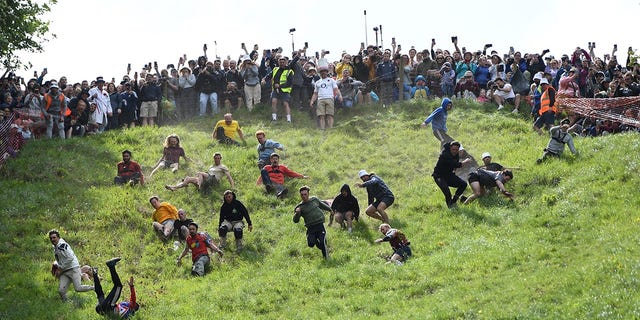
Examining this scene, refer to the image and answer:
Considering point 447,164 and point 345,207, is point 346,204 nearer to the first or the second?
point 345,207

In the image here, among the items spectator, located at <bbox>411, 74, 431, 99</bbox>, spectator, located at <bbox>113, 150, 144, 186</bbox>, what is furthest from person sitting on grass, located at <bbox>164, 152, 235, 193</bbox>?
spectator, located at <bbox>411, 74, 431, 99</bbox>

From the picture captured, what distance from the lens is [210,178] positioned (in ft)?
91.9

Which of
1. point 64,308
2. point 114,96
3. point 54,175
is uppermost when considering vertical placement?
point 114,96

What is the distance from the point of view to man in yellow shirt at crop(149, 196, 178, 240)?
24.9 meters

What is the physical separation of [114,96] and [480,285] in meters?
17.6

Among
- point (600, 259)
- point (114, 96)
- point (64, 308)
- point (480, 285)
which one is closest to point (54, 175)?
point (114, 96)

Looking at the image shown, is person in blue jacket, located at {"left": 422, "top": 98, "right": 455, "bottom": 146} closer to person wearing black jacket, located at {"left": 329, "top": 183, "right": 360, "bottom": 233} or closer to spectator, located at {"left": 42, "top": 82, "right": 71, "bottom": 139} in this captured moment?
person wearing black jacket, located at {"left": 329, "top": 183, "right": 360, "bottom": 233}

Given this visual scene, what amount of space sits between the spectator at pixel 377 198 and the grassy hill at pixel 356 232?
388 mm

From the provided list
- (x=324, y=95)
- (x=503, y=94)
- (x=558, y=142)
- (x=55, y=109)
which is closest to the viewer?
(x=558, y=142)

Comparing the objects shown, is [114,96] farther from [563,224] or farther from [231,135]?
[563,224]

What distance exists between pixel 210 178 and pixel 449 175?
713 cm

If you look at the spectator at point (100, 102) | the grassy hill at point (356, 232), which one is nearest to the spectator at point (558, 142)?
the grassy hill at point (356, 232)

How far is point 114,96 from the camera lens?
108 feet

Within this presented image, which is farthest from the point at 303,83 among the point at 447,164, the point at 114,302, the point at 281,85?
the point at 114,302
